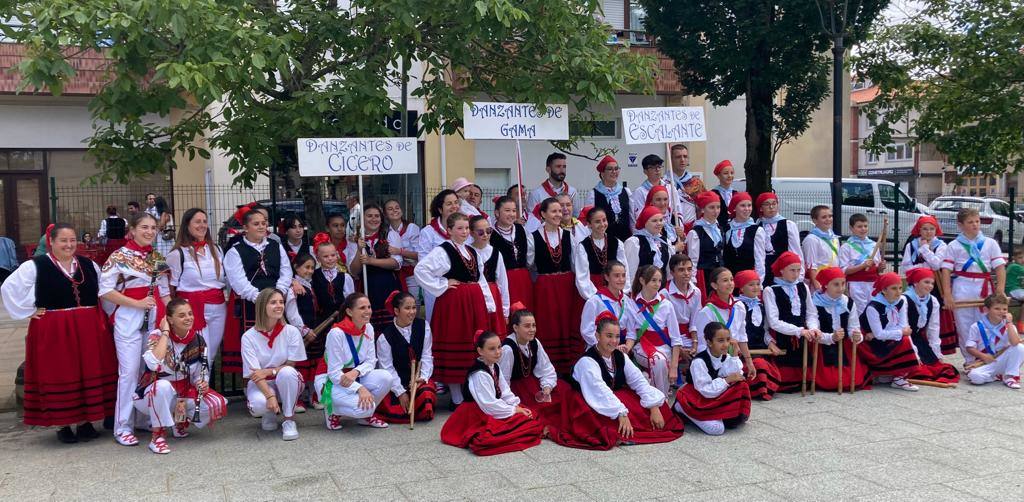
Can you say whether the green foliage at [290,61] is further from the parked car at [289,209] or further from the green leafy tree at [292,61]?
the parked car at [289,209]

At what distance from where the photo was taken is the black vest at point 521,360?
6.66m

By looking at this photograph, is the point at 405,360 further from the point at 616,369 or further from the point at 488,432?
the point at 616,369

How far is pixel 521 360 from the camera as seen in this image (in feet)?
22.0

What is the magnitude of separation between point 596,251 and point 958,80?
829 centimetres

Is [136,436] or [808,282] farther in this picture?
[808,282]

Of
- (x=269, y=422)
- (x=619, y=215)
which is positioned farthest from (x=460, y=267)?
(x=619, y=215)

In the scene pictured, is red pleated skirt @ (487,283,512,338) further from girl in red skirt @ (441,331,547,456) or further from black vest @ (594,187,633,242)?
black vest @ (594,187,633,242)

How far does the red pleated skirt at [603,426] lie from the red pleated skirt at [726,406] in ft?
0.56

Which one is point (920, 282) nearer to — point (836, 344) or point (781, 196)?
point (836, 344)

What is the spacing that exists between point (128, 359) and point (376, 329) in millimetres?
2147

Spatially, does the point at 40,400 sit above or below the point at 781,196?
below

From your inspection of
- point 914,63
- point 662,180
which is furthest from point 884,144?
point 662,180

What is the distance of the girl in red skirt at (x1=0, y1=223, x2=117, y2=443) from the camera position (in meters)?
6.31

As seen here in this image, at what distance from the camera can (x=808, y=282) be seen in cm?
847
